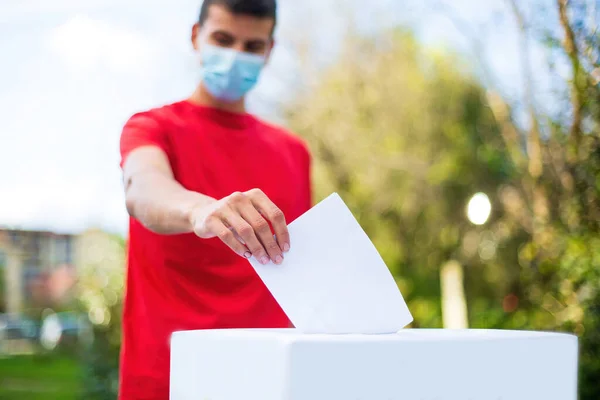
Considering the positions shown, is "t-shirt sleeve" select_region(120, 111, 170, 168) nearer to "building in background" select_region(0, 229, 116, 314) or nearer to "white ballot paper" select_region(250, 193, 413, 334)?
"white ballot paper" select_region(250, 193, 413, 334)

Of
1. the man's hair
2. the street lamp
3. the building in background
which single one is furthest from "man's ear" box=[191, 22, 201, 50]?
the building in background

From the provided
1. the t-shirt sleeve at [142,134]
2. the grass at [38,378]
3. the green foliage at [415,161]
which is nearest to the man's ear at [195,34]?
the t-shirt sleeve at [142,134]

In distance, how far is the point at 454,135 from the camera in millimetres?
10922

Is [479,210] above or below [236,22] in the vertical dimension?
below

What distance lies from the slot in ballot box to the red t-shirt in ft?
1.41

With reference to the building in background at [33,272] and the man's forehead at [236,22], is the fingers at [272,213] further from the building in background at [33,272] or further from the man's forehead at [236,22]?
the building in background at [33,272]

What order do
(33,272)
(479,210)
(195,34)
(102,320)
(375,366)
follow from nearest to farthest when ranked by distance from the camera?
(375,366) → (195,34) → (479,210) → (102,320) → (33,272)

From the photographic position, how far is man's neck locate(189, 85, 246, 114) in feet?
6.28

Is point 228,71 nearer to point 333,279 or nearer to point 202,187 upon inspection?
point 202,187

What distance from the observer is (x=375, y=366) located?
3.15ft

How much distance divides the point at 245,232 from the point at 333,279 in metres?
0.15

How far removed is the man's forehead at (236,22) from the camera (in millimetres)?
1811

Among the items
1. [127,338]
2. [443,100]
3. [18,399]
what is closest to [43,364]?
[18,399]

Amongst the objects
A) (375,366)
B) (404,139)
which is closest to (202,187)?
(375,366)
